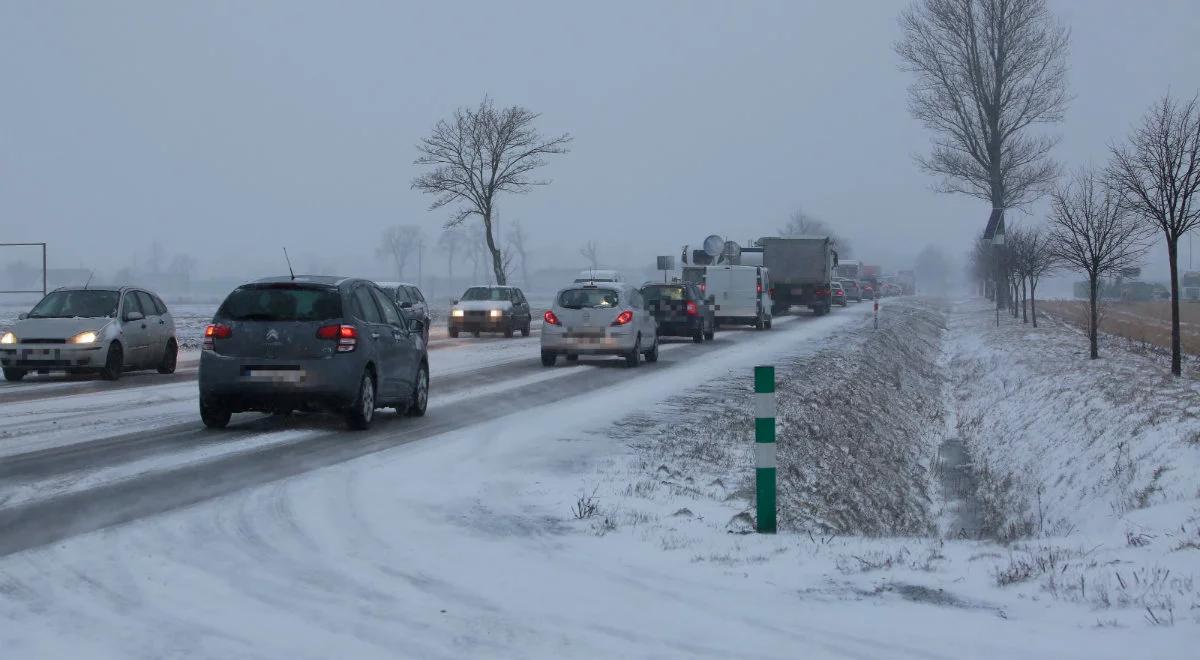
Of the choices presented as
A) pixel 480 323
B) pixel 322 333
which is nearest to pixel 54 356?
pixel 322 333

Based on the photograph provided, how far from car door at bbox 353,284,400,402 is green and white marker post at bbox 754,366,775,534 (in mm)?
6085

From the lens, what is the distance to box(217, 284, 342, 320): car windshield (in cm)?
1241

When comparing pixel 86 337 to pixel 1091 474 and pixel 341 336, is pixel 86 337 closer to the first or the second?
pixel 341 336

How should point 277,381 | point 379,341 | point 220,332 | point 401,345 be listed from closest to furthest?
point 277,381
point 220,332
point 379,341
point 401,345

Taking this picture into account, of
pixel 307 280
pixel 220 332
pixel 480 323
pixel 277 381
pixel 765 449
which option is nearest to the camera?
pixel 765 449

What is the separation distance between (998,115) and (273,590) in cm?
5624

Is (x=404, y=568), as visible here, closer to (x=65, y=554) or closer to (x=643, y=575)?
(x=643, y=575)

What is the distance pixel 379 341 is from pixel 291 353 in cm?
116

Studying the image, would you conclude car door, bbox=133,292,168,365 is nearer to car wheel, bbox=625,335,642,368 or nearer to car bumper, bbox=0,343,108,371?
car bumper, bbox=0,343,108,371

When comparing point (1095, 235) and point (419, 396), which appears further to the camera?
point (1095, 235)

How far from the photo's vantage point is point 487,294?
3841 centimetres

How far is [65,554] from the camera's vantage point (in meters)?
6.38

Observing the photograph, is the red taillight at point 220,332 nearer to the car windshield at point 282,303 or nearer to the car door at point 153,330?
the car windshield at point 282,303

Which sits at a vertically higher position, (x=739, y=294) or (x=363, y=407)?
(x=739, y=294)
